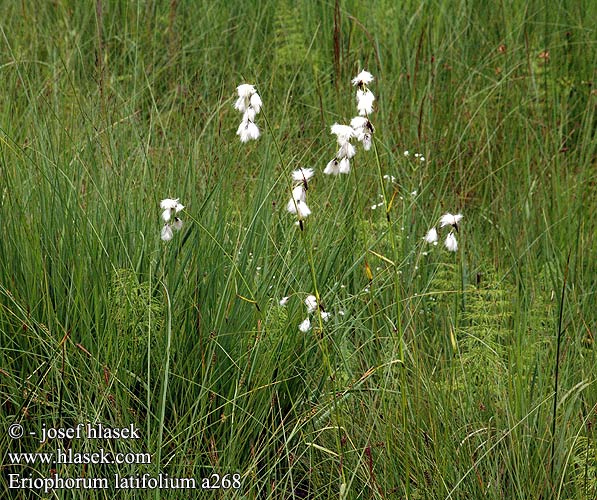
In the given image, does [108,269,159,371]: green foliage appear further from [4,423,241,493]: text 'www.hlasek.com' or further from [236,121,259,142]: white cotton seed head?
[236,121,259,142]: white cotton seed head

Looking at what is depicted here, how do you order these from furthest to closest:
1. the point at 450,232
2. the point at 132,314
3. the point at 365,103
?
the point at 132,314 < the point at 450,232 < the point at 365,103

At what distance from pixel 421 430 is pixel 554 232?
1.35m

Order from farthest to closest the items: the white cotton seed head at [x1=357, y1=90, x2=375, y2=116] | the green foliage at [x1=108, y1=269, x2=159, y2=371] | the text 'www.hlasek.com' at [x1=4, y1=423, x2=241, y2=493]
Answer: the green foliage at [x1=108, y1=269, x2=159, y2=371] < the text 'www.hlasek.com' at [x1=4, y1=423, x2=241, y2=493] < the white cotton seed head at [x1=357, y1=90, x2=375, y2=116]

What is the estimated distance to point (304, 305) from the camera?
2.48m

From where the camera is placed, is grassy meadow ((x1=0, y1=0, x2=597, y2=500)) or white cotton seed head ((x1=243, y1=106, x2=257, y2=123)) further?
grassy meadow ((x1=0, y1=0, x2=597, y2=500))

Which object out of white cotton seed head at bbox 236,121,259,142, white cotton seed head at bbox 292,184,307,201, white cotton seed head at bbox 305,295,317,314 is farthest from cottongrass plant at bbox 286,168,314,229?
white cotton seed head at bbox 305,295,317,314

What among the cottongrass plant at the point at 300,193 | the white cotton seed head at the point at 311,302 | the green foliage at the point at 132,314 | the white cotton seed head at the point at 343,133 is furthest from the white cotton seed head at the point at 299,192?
the green foliage at the point at 132,314

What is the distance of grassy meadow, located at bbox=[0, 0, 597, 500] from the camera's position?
2.17m

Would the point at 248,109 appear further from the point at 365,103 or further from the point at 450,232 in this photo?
the point at 450,232

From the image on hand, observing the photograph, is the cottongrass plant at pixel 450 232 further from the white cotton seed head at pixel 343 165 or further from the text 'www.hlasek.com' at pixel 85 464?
the text 'www.hlasek.com' at pixel 85 464

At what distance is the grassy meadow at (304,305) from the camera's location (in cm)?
217

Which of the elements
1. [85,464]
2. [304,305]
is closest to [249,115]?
[304,305]

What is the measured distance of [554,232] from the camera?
3348 mm

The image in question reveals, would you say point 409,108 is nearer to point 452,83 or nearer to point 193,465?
point 452,83
